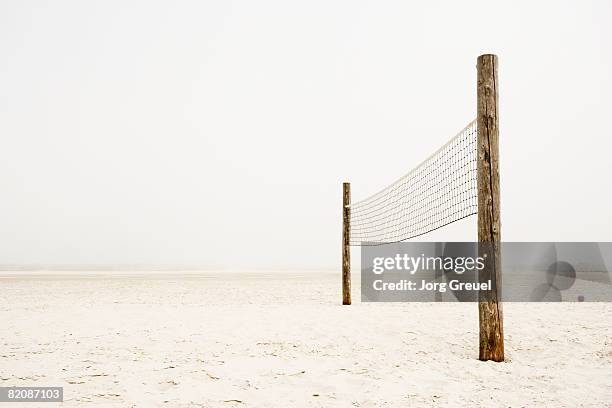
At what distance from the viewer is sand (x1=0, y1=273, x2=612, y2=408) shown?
3775 mm

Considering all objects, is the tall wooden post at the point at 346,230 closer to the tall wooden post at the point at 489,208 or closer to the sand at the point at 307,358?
the sand at the point at 307,358

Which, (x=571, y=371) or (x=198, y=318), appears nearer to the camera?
(x=571, y=371)

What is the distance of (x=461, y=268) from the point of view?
456 inches

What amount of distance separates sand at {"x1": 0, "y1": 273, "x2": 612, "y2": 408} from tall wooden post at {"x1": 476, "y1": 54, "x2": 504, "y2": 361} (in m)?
0.29

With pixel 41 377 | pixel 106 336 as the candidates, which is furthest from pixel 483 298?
pixel 106 336

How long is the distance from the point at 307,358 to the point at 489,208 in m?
2.42

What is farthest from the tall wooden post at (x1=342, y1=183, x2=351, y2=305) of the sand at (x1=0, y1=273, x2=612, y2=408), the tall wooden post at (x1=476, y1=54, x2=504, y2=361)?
the tall wooden post at (x1=476, y1=54, x2=504, y2=361)

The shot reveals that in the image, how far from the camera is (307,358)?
4.98 m

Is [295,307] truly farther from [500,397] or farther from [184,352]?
[500,397]

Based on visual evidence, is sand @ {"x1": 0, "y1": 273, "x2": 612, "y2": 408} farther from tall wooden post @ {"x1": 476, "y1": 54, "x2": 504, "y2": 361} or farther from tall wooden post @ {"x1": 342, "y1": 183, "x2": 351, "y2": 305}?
tall wooden post @ {"x1": 342, "y1": 183, "x2": 351, "y2": 305}

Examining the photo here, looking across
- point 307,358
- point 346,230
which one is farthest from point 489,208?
point 346,230

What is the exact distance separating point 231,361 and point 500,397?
251 centimetres

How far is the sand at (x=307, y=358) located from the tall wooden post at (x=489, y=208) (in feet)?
0.96

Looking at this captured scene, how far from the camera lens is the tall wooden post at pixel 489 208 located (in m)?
4.87
